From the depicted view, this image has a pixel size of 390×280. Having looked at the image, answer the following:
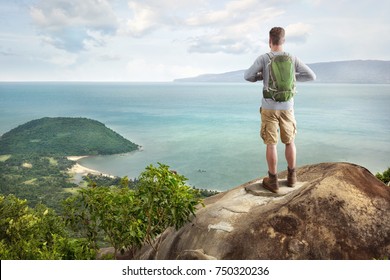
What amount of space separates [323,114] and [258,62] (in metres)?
97.2

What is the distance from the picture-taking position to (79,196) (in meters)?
5.64

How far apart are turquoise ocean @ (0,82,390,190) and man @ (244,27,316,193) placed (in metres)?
47.8

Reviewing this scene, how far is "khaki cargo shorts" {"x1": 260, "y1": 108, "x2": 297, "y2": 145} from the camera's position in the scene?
5.12 m

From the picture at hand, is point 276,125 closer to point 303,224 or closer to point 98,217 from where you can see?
point 303,224

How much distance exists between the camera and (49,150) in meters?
69.8

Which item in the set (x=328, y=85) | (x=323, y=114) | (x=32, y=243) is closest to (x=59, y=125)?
(x=323, y=114)

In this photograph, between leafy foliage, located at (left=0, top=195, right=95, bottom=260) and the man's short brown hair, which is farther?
leafy foliage, located at (left=0, top=195, right=95, bottom=260)

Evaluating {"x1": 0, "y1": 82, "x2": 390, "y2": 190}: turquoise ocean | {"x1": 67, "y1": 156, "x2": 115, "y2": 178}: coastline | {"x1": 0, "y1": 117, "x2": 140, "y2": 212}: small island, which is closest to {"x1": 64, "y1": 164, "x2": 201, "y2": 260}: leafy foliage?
{"x1": 0, "y1": 117, "x2": 140, "y2": 212}: small island

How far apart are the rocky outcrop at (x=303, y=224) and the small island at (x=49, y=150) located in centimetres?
4198

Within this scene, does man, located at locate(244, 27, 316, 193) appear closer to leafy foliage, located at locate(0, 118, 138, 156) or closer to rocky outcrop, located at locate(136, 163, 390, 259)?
rocky outcrop, located at locate(136, 163, 390, 259)

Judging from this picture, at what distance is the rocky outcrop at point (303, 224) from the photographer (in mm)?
4664

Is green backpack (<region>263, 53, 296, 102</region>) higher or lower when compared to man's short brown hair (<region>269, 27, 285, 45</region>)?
lower

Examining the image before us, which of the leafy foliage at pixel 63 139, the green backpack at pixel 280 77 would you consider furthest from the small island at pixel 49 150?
the green backpack at pixel 280 77
